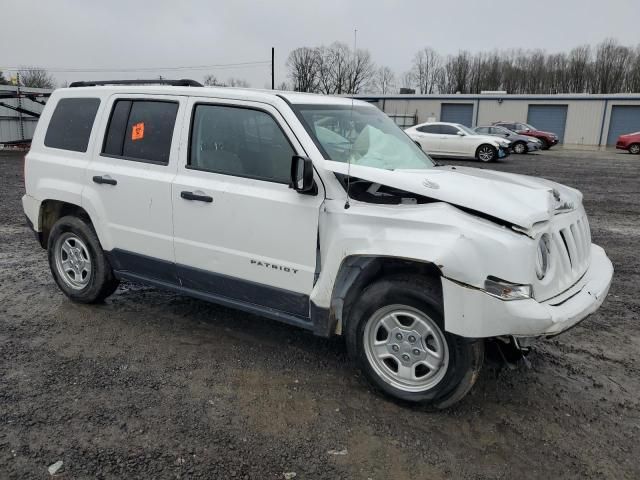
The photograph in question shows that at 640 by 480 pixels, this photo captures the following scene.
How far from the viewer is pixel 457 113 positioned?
44.6 m

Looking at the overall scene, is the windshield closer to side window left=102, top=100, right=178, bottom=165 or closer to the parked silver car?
side window left=102, top=100, right=178, bottom=165

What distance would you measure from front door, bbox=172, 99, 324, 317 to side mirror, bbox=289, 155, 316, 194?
0.09 meters

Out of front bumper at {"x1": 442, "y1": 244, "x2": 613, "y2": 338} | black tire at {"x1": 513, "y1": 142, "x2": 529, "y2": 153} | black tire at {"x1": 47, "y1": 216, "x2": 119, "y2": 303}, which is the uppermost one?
front bumper at {"x1": 442, "y1": 244, "x2": 613, "y2": 338}

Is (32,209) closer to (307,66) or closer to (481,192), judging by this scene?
(481,192)

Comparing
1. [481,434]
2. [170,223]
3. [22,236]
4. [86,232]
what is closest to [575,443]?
[481,434]

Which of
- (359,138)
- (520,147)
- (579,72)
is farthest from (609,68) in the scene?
(359,138)

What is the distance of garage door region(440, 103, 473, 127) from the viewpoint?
44.0 meters

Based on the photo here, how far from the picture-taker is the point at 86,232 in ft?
15.9

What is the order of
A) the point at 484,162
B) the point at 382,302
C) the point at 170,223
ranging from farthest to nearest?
the point at 484,162 → the point at 170,223 → the point at 382,302

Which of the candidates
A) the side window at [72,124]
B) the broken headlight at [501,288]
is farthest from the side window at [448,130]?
the broken headlight at [501,288]

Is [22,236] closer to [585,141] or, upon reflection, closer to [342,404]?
[342,404]

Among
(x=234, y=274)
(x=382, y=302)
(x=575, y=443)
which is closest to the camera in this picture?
(x=575, y=443)

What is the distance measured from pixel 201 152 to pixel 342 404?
2132 mm

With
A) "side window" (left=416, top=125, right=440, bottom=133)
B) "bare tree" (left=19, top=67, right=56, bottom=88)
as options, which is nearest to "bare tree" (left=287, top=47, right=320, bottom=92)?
"bare tree" (left=19, top=67, right=56, bottom=88)
